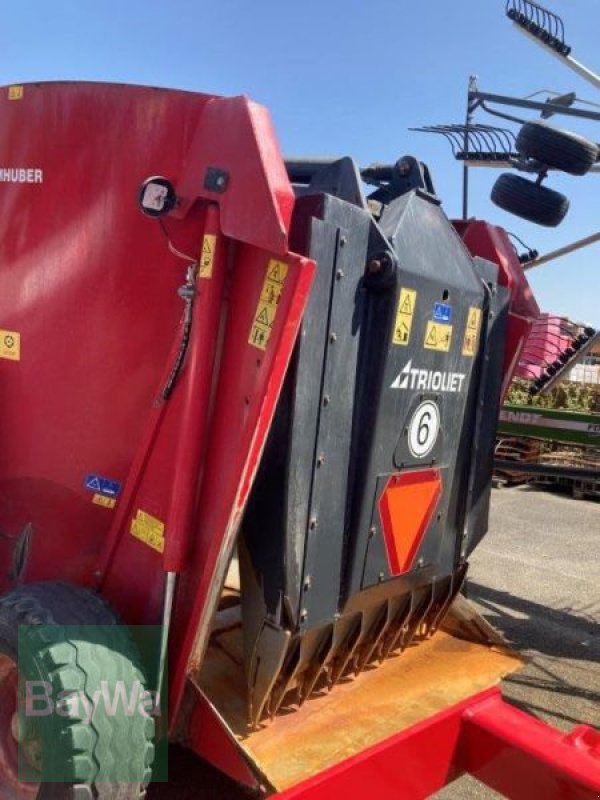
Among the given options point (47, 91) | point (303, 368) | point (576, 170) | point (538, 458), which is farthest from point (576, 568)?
point (47, 91)

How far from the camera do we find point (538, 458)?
31.7 feet

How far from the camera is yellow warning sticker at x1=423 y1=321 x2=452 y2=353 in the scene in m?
2.39

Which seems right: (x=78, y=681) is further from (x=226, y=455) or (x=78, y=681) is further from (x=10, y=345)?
(x=10, y=345)

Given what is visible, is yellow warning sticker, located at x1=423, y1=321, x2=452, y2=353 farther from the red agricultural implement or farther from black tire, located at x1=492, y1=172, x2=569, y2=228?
black tire, located at x1=492, y1=172, x2=569, y2=228

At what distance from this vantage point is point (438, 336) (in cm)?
244

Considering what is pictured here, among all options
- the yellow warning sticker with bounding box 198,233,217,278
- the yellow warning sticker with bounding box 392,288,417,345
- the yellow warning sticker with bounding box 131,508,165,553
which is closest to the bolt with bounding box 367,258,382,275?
the yellow warning sticker with bounding box 392,288,417,345

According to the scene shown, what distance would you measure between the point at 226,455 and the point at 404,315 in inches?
26.8

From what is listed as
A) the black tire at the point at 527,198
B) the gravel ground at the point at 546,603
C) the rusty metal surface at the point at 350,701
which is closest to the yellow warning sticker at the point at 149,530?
the rusty metal surface at the point at 350,701

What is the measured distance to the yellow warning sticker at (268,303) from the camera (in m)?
1.90

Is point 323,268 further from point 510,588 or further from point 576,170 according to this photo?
point 510,588

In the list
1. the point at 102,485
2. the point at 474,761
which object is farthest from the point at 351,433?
the point at 474,761

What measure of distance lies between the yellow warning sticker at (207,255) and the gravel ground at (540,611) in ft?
5.80

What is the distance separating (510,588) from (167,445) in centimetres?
379

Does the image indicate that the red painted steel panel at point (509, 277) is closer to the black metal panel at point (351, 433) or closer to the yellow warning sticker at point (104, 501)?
the black metal panel at point (351, 433)
